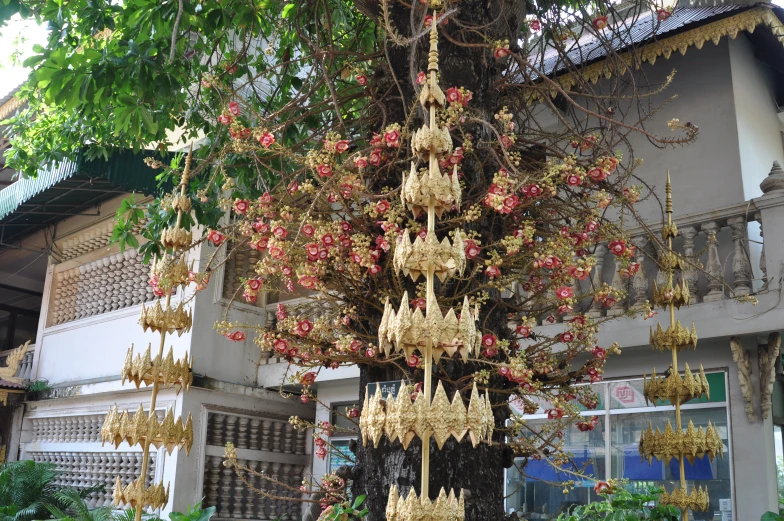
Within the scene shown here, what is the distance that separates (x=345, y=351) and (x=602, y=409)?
4.07 metres

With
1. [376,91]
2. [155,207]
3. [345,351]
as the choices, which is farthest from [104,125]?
[345,351]

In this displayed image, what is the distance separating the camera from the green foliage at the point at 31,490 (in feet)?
30.5

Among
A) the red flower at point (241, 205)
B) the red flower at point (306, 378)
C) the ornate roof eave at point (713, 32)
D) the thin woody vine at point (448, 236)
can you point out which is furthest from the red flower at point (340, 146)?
the ornate roof eave at point (713, 32)

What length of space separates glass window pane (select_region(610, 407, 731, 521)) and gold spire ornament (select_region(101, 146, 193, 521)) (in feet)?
12.7

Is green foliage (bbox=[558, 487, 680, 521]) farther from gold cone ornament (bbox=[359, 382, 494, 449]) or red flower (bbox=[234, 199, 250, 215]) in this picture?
red flower (bbox=[234, 199, 250, 215])

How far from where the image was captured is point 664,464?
6340 millimetres

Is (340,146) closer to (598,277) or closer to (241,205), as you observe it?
(241,205)

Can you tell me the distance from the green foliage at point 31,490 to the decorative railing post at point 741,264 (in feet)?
24.3

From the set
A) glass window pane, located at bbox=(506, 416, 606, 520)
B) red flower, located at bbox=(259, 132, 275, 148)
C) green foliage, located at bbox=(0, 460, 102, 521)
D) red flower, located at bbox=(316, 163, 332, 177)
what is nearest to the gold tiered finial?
red flower, located at bbox=(316, 163, 332, 177)

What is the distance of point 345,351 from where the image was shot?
3945 millimetres

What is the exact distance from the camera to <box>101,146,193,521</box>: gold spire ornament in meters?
4.18

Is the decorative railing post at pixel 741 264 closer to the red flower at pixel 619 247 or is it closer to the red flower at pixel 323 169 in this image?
the red flower at pixel 619 247

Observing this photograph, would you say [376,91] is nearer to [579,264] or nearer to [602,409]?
[579,264]

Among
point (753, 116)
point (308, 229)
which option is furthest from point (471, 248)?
Result: point (753, 116)
